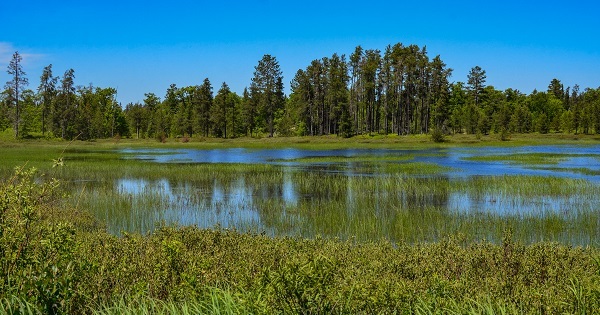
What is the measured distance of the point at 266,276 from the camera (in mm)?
6332

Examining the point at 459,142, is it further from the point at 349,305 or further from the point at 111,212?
the point at 349,305

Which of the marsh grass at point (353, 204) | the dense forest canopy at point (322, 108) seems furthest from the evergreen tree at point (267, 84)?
the marsh grass at point (353, 204)

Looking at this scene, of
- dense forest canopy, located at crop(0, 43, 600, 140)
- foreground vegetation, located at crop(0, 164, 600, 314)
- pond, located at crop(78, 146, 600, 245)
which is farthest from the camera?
dense forest canopy, located at crop(0, 43, 600, 140)

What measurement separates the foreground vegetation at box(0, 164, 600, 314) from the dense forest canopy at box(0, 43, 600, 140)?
298 feet

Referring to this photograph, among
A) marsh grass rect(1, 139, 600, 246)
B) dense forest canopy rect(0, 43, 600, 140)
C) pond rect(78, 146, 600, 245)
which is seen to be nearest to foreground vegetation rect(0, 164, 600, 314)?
pond rect(78, 146, 600, 245)

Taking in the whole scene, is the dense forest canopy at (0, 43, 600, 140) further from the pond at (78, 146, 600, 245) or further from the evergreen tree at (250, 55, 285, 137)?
the pond at (78, 146, 600, 245)

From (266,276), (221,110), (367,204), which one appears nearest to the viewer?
(266,276)

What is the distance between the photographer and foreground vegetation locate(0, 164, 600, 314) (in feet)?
20.3

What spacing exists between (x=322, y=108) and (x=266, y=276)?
362 ft

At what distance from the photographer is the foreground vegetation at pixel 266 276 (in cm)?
619

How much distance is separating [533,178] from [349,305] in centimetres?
2695

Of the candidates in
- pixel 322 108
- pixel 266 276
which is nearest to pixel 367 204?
pixel 266 276

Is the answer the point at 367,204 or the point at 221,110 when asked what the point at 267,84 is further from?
the point at 367,204

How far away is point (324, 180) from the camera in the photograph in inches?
1224
